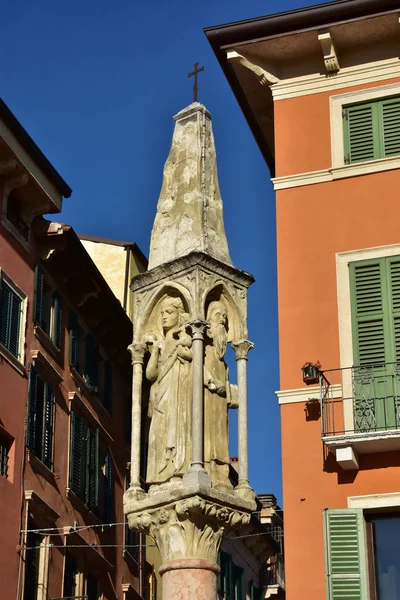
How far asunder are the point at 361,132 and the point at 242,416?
19.6ft

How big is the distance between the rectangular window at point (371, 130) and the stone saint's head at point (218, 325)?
4.49m

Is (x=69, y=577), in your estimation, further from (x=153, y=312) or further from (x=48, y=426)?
(x=153, y=312)

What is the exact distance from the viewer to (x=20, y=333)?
24312 mm

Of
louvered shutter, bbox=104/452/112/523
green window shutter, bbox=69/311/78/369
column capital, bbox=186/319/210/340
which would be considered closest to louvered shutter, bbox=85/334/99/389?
green window shutter, bbox=69/311/78/369

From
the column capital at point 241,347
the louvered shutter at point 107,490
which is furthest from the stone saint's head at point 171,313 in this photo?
the louvered shutter at point 107,490

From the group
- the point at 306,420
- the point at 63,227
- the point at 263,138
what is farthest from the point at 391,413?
the point at 63,227

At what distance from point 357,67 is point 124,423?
1293 centimetres

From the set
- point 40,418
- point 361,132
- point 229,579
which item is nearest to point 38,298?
point 40,418

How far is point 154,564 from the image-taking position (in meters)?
31.2

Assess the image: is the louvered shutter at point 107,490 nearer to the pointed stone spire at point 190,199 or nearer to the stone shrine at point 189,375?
the stone shrine at point 189,375

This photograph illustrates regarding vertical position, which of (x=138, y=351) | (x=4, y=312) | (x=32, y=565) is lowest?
(x=32, y=565)

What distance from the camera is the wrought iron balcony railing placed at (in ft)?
56.0

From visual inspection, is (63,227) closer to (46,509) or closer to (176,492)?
(46,509)

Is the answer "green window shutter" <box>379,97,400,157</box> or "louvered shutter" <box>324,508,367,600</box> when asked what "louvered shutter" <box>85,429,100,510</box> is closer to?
"green window shutter" <box>379,97,400,157</box>
